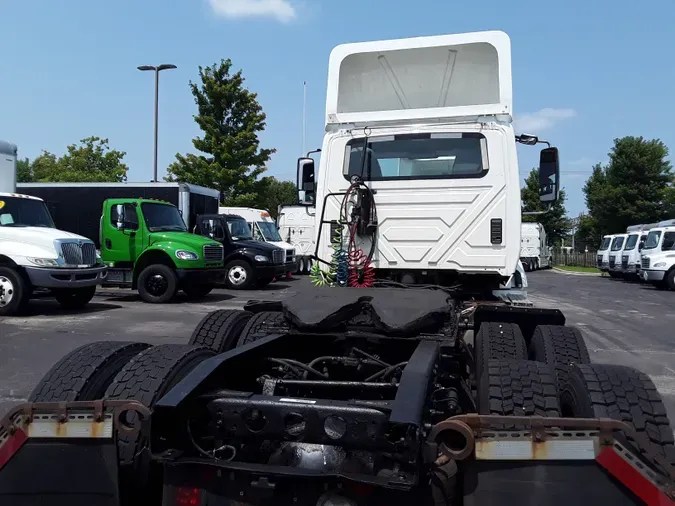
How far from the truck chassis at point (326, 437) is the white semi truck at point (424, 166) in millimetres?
2186

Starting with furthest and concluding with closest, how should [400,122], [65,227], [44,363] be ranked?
[65,227] → [44,363] → [400,122]

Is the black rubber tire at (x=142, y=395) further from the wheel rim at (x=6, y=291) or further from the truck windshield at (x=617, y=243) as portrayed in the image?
the truck windshield at (x=617, y=243)

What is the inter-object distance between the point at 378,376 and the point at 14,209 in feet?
39.3

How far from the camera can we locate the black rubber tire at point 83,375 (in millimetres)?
2992

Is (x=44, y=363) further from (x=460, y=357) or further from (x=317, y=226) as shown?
(x=460, y=357)

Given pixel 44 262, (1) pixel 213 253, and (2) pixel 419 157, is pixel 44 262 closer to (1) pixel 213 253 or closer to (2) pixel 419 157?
(1) pixel 213 253

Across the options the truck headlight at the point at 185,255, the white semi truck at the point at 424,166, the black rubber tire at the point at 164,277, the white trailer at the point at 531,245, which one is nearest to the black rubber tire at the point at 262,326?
the white semi truck at the point at 424,166

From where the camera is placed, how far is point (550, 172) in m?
6.18

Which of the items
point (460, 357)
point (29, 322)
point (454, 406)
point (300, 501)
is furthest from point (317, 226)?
point (29, 322)

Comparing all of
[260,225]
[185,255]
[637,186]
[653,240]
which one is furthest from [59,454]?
[637,186]

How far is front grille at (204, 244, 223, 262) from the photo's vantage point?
15.7m

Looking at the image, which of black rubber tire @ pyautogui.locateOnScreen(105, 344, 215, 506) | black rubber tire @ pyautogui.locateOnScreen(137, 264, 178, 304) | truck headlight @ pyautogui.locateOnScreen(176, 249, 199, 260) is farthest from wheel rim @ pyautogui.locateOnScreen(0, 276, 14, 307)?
black rubber tire @ pyautogui.locateOnScreen(105, 344, 215, 506)

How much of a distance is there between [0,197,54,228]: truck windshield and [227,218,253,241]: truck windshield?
249 inches

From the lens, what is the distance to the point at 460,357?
4117mm
